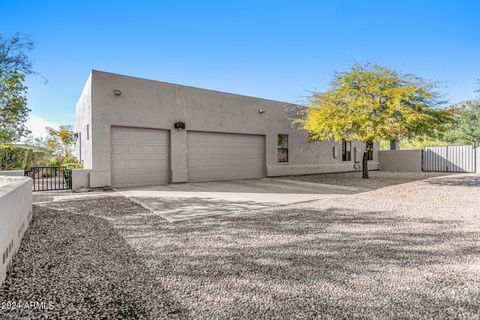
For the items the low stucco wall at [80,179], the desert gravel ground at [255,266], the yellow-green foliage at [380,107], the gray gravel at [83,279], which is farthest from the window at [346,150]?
the gray gravel at [83,279]

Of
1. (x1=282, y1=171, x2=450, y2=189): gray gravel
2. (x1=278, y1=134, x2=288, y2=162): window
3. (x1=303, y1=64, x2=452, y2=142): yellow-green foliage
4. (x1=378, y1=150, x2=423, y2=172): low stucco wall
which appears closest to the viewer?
(x1=303, y1=64, x2=452, y2=142): yellow-green foliage

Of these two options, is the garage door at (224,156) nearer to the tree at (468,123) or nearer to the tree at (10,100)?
the tree at (10,100)

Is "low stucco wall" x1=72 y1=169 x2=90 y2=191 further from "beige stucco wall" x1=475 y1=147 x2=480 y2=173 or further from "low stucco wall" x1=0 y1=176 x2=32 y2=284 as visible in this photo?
"beige stucco wall" x1=475 y1=147 x2=480 y2=173

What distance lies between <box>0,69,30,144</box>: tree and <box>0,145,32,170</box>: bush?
3188 millimetres

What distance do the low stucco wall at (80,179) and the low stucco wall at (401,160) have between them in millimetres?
19871

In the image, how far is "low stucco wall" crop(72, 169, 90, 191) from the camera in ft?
29.6

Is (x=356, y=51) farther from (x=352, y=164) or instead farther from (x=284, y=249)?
(x=284, y=249)

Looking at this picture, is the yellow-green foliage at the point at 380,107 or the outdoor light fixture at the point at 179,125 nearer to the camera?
the yellow-green foliage at the point at 380,107

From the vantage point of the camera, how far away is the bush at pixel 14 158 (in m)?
11.6

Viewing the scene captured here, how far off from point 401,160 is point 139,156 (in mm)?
18749

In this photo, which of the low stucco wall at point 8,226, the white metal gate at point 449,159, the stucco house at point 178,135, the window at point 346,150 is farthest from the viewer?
the window at point 346,150

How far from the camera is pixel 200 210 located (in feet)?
19.6

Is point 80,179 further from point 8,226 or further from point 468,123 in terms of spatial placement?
point 468,123

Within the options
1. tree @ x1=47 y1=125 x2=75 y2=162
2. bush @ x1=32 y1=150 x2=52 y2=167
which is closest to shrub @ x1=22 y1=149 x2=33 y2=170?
bush @ x1=32 y1=150 x2=52 y2=167
